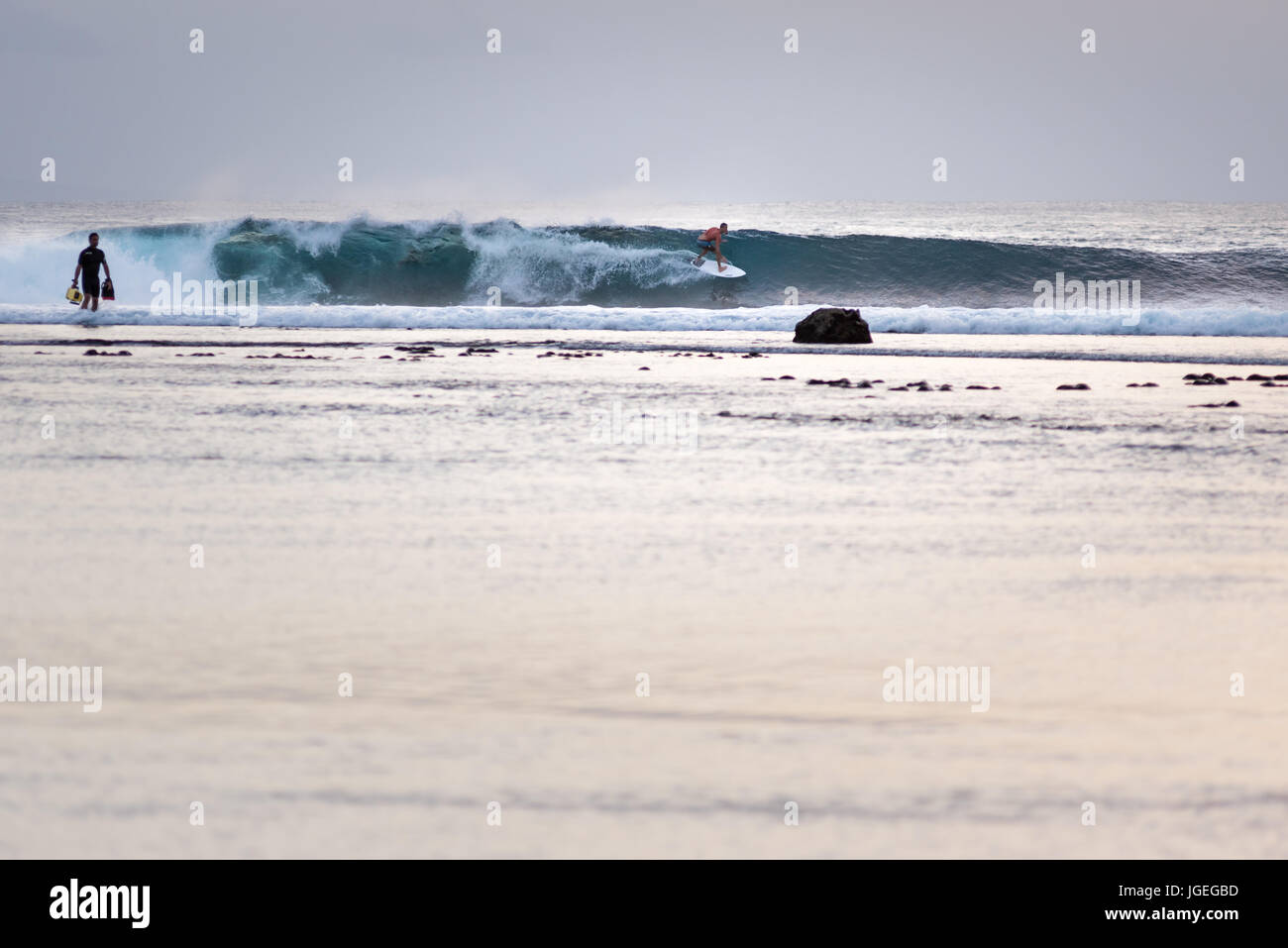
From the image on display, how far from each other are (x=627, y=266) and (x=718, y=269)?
8.06 ft

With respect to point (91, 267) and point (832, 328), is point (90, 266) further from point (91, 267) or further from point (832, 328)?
point (832, 328)

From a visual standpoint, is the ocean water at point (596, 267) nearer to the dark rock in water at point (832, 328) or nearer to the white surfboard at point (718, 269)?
the white surfboard at point (718, 269)

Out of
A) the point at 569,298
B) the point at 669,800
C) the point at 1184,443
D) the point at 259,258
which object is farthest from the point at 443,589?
the point at 259,258

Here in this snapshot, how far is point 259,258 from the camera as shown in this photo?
35.4m

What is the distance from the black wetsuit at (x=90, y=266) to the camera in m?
24.4

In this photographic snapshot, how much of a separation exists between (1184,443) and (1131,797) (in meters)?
7.19

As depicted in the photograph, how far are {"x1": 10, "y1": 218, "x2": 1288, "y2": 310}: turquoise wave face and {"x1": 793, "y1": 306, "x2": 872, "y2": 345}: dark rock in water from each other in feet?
39.4

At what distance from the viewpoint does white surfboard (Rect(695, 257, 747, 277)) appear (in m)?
34.0

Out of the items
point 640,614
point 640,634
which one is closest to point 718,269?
point 640,614

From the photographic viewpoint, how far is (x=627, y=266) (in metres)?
34.1

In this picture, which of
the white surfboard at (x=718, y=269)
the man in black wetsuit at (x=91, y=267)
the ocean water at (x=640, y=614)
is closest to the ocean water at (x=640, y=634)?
the ocean water at (x=640, y=614)
